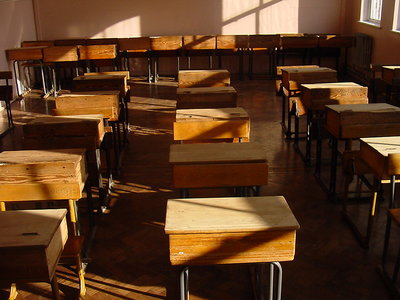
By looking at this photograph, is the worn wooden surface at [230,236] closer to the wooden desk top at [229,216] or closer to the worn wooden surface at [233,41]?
the wooden desk top at [229,216]

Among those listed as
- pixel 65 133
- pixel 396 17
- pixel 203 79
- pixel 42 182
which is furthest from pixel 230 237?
pixel 396 17

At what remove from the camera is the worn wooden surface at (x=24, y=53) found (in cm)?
966

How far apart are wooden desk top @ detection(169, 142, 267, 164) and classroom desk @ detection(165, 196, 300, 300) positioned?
796 mm

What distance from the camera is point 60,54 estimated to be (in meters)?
9.88

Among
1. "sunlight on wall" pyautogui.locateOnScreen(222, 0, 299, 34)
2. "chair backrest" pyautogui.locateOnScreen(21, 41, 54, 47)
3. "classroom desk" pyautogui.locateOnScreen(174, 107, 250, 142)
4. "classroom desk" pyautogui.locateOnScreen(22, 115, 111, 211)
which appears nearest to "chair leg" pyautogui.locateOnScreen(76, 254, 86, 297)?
"classroom desk" pyautogui.locateOnScreen(22, 115, 111, 211)

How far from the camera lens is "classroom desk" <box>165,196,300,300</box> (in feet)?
7.73

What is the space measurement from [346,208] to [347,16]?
908 cm

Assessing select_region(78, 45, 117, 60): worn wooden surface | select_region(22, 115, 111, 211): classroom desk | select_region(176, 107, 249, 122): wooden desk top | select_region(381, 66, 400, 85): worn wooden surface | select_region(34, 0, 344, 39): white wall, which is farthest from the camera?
select_region(34, 0, 344, 39): white wall

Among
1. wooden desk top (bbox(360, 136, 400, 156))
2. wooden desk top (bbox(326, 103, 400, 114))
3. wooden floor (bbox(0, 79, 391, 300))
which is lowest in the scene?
wooden floor (bbox(0, 79, 391, 300))

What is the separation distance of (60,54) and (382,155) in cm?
796

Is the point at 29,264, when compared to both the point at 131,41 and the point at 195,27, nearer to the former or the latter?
the point at 131,41

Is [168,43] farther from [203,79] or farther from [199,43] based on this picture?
[203,79]

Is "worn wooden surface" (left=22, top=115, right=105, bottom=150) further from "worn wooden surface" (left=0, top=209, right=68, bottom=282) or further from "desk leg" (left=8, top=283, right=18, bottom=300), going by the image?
"worn wooden surface" (left=0, top=209, right=68, bottom=282)

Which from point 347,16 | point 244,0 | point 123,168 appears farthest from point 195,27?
point 123,168
